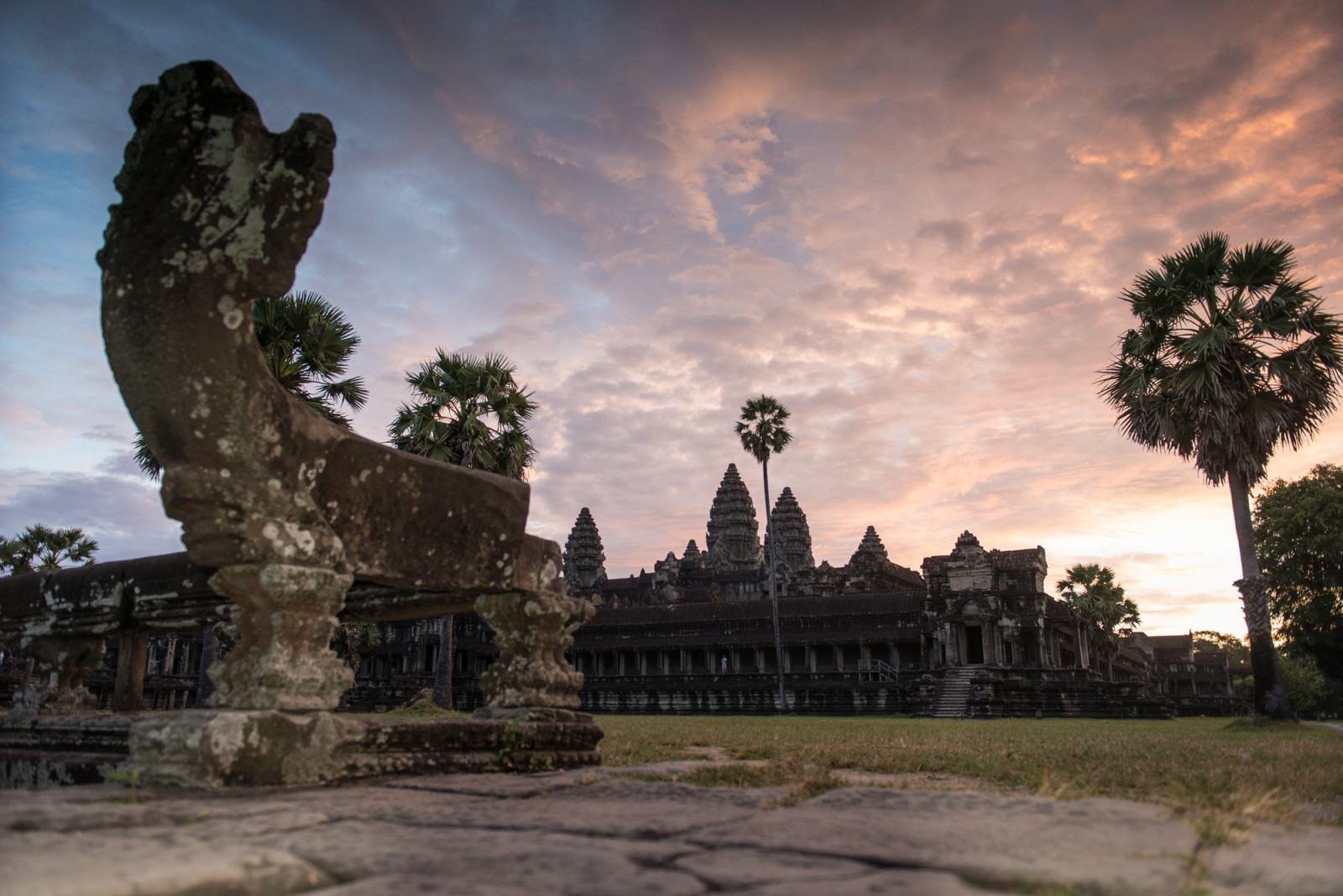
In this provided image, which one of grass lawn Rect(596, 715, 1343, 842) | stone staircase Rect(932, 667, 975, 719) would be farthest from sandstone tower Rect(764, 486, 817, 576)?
grass lawn Rect(596, 715, 1343, 842)

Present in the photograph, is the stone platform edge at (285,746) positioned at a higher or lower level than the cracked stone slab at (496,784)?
higher

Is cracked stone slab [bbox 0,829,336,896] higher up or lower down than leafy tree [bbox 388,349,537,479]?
lower down

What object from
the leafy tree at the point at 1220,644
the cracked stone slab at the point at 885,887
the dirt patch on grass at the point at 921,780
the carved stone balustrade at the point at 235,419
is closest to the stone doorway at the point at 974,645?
the dirt patch on grass at the point at 921,780

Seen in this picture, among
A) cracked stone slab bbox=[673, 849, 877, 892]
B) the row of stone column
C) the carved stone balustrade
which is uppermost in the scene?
the carved stone balustrade

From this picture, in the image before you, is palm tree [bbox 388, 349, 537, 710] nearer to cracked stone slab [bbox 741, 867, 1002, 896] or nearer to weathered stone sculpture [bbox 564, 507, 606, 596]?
cracked stone slab [bbox 741, 867, 1002, 896]

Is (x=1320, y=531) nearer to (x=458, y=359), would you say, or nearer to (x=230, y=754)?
(x=458, y=359)

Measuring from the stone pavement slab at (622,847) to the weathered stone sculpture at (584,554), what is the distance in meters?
63.9

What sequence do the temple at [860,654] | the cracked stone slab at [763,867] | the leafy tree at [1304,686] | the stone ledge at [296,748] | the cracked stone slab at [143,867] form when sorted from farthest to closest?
the leafy tree at [1304,686] < the temple at [860,654] < the stone ledge at [296,748] < the cracked stone slab at [763,867] < the cracked stone slab at [143,867]

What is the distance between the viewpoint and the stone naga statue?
4430 mm

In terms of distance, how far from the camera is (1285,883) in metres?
2.22

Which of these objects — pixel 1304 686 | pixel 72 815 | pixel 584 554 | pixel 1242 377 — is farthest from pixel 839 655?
pixel 1304 686

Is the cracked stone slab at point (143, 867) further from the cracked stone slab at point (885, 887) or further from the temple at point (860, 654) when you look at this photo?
the temple at point (860, 654)

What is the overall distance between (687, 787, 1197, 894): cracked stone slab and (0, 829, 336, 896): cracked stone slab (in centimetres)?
138

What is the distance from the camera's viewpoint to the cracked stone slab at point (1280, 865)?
219 cm
